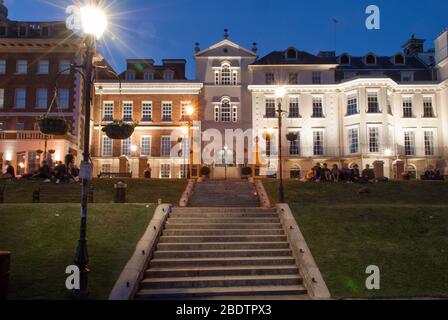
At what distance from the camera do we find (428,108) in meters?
43.0

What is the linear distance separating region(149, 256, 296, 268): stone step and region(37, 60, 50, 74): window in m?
33.7

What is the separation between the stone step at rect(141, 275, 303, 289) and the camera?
11570mm

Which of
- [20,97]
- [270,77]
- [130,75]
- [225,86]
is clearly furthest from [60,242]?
[130,75]

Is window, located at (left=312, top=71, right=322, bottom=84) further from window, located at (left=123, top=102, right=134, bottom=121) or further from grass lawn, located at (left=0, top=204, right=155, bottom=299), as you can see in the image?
grass lawn, located at (left=0, top=204, right=155, bottom=299)

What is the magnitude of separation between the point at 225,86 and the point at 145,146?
9.74 metres

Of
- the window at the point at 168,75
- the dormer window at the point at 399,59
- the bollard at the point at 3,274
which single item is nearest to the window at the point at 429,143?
the dormer window at the point at 399,59

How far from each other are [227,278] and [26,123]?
34582 mm

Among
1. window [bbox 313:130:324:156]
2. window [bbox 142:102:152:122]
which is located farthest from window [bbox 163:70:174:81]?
window [bbox 313:130:324:156]

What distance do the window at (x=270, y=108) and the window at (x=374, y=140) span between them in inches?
356

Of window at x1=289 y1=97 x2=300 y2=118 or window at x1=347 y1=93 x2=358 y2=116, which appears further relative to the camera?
window at x1=289 y1=97 x2=300 y2=118

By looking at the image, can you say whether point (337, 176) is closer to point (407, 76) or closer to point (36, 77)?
point (407, 76)

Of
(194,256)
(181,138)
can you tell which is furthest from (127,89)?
(194,256)

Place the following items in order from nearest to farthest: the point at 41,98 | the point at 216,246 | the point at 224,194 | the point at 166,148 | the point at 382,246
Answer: the point at 382,246 → the point at 216,246 → the point at 224,194 → the point at 41,98 → the point at 166,148
